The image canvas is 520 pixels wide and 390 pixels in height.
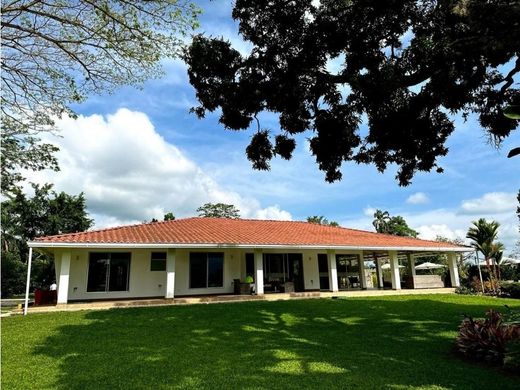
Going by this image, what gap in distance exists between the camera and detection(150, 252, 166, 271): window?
18953 mm

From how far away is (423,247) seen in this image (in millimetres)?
22156

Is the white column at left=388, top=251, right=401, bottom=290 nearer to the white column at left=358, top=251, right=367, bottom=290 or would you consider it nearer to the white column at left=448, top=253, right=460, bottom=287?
the white column at left=358, top=251, right=367, bottom=290

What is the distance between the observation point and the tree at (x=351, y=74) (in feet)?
31.7

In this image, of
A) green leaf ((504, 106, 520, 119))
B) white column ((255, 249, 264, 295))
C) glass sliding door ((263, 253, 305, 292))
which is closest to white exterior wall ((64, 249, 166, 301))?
white column ((255, 249, 264, 295))

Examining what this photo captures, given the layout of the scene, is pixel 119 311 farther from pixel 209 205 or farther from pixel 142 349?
pixel 209 205

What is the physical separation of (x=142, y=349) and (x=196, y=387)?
9.77 ft

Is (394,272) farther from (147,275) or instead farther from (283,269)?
(147,275)

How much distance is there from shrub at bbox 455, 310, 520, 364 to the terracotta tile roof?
37.0 ft

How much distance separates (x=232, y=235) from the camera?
20.7 metres

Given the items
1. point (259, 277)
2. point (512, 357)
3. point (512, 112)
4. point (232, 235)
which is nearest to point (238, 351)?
point (512, 357)

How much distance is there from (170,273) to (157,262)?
1.85 metres

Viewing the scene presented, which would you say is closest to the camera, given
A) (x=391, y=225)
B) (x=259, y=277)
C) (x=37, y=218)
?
(x=259, y=277)

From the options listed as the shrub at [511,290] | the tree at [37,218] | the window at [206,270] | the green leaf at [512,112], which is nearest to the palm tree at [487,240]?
the shrub at [511,290]

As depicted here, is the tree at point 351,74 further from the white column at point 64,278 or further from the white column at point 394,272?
the white column at point 394,272
